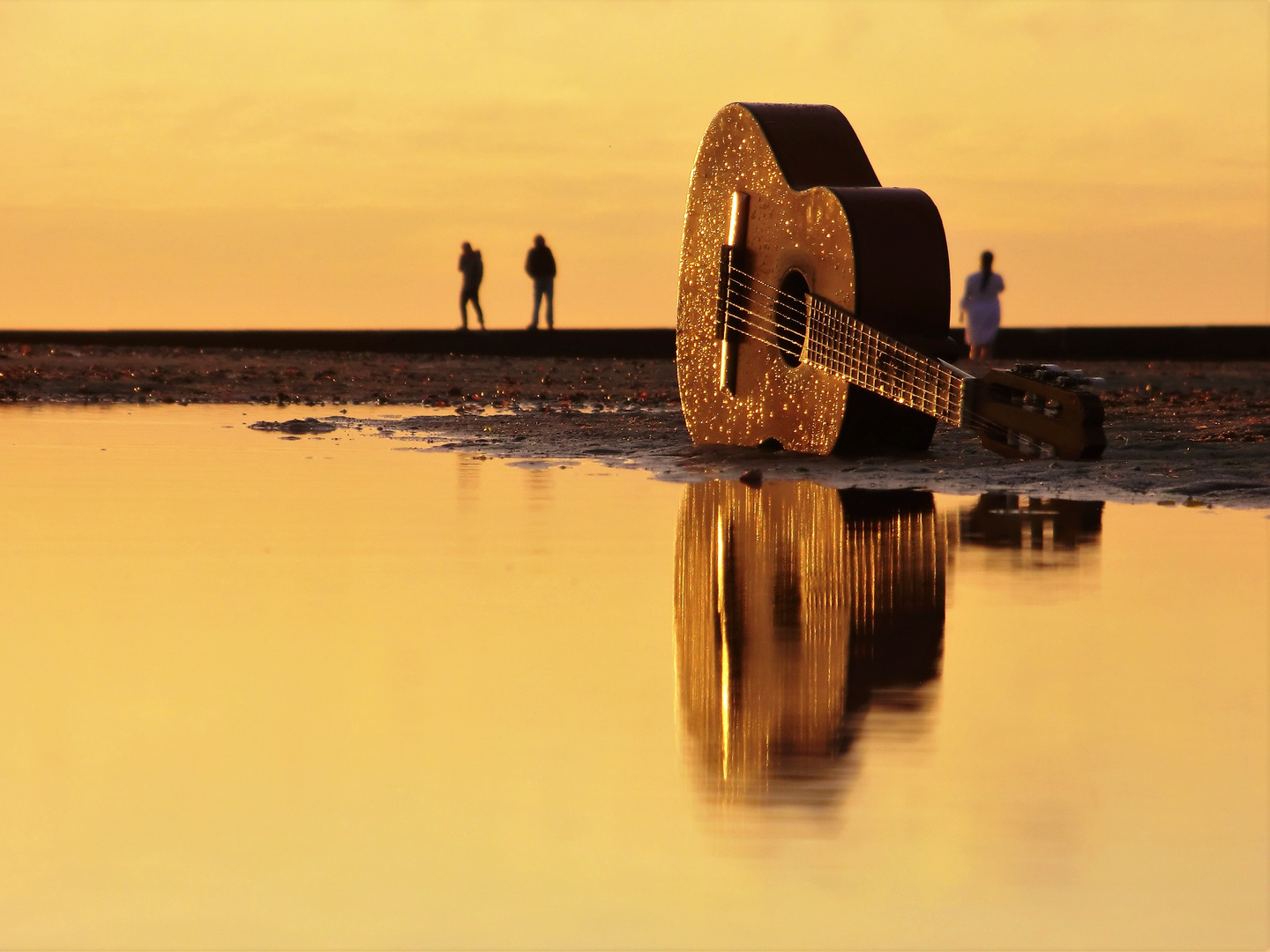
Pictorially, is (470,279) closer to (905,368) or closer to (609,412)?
(609,412)

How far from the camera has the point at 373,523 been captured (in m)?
6.88

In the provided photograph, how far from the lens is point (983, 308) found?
659 inches

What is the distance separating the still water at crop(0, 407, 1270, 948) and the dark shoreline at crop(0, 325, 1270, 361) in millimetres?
15617

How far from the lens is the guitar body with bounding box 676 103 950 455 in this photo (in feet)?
30.0

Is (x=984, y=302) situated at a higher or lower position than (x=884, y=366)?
higher

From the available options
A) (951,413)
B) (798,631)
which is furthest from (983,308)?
(798,631)

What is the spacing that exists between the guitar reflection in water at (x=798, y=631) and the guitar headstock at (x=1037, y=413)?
3.76 ft

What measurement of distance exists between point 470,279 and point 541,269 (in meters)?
1.56

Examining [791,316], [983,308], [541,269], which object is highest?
[541,269]

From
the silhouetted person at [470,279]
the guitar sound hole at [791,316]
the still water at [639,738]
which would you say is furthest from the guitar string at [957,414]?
the silhouetted person at [470,279]

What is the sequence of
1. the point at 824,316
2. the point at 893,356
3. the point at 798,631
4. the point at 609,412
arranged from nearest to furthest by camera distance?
the point at 798,631
the point at 893,356
the point at 824,316
the point at 609,412

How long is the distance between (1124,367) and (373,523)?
48.3 feet

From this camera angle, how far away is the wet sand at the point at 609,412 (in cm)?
834

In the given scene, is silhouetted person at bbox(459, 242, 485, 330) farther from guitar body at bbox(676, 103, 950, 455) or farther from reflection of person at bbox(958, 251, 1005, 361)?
guitar body at bbox(676, 103, 950, 455)
